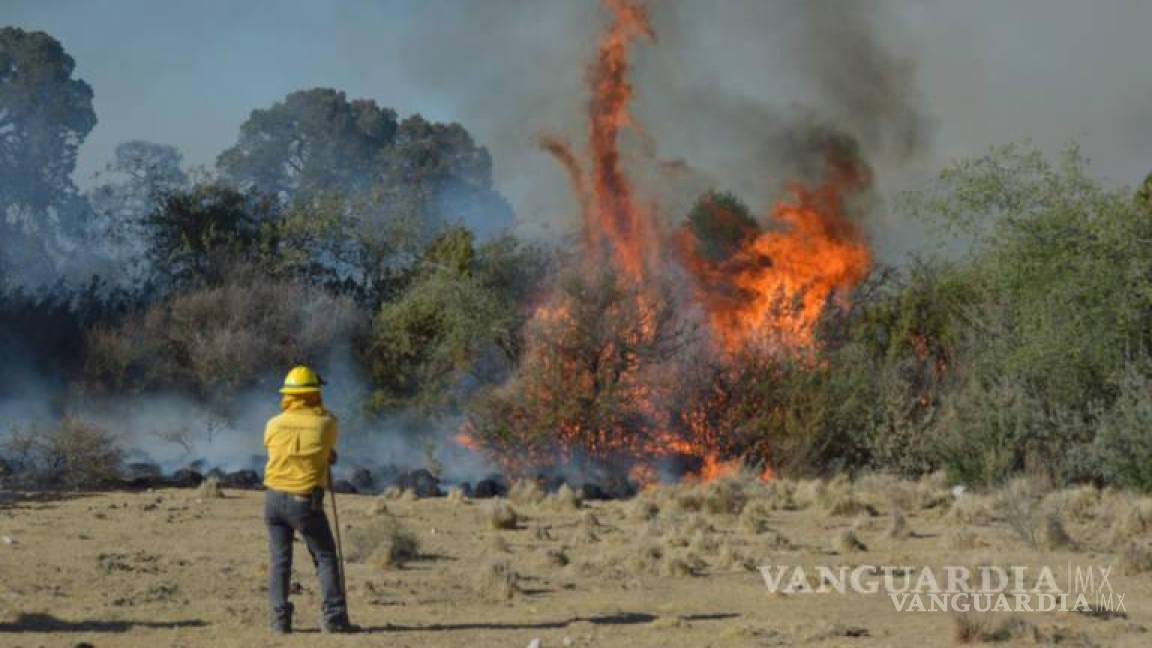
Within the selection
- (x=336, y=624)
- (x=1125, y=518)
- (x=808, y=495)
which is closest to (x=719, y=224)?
(x=808, y=495)

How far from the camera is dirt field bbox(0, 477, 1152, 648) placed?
12.2m

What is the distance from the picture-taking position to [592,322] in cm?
2892

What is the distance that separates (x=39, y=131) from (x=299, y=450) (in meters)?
53.9

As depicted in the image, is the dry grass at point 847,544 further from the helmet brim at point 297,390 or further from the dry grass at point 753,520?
the helmet brim at point 297,390

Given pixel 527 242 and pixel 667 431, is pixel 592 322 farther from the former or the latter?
pixel 527 242

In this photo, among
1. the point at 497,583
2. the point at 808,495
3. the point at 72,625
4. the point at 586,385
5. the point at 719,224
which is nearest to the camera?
the point at 72,625

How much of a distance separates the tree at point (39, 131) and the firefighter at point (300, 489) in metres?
47.9

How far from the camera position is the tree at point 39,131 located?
58125 millimetres

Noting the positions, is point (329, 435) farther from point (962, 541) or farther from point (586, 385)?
point (586, 385)

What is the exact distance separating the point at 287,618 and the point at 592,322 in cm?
1741

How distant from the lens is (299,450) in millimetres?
11578

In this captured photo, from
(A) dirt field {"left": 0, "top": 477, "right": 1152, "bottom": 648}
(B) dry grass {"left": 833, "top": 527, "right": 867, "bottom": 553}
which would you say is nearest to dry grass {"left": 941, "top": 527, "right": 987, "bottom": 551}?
(A) dirt field {"left": 0, "top": 477, "right": 1152, "bottom": 648}

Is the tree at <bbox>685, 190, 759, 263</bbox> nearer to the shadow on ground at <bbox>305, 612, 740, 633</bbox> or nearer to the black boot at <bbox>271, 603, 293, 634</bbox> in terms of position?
the shadow on ground at <bbox>305, 612, 740, 633</bbox>

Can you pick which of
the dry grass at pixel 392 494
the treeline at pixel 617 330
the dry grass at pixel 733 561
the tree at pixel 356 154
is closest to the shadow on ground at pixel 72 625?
the dry grass at pixel 733 561
